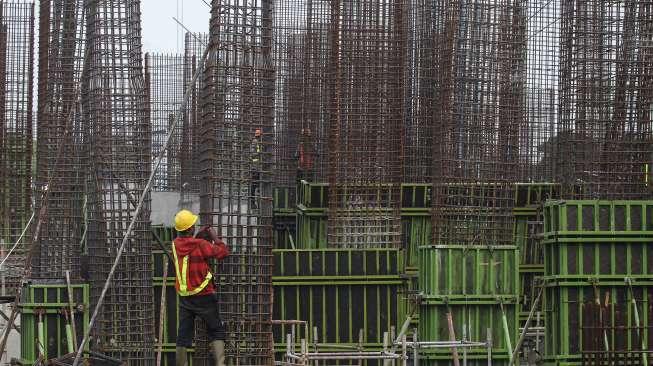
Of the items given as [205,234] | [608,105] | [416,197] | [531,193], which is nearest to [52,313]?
[205,234]

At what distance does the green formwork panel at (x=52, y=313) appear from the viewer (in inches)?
637

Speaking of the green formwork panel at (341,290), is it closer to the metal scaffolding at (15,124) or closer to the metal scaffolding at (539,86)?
the metal scaffolding at (539,86)

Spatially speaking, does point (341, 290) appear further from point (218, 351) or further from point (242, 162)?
point (218, 351)

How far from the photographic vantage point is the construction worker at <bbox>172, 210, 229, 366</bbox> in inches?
520

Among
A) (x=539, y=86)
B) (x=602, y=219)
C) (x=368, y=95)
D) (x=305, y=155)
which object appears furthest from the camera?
(x=539, y=86)

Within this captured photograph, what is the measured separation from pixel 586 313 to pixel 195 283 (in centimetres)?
477

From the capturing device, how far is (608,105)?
53.8ft

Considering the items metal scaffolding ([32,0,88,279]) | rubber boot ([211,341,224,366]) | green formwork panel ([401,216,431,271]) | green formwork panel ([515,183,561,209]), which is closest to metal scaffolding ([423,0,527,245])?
green formwork panel ([401,216,431,271])

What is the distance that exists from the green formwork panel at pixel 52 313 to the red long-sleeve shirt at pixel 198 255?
10.8 feet

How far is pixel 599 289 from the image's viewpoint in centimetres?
1520

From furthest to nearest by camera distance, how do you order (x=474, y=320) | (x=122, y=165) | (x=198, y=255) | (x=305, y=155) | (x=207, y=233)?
(x=305, y=155) → (x=474, y=320) → (x=122, y=165) → (x=207, y=233) → (x=198, y=255)

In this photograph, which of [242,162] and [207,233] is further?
[242,162]

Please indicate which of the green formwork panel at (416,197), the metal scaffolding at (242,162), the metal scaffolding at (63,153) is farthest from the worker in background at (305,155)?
the metal scaffolding at (242,162)

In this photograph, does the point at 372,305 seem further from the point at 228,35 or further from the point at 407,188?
the point at 228,35
